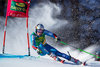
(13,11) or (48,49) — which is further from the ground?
(13,11)

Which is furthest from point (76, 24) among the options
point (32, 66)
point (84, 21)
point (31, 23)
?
point (32, 66)

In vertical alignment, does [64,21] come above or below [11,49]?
above

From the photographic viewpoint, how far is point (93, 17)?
41.4 feet

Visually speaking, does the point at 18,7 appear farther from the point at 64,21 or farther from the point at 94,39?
the point at 94,39

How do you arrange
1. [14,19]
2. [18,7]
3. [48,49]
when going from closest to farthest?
[48,49] → [18,7] → [14,19]

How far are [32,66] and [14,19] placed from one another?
10.4 m

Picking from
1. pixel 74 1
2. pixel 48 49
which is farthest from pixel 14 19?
pixel 48 49

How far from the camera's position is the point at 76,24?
45.3 feet

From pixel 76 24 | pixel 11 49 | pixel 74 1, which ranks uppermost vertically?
pixel 74 1

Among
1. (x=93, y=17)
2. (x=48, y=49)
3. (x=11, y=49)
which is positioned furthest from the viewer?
(x=93, y=17)

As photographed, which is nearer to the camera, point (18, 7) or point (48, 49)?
point (48, 49)

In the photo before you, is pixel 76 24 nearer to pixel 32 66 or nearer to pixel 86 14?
pixel 86 14

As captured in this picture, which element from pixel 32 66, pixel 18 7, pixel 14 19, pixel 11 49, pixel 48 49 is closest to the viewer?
pixel 32 66

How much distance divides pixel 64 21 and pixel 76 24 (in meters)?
1.20
